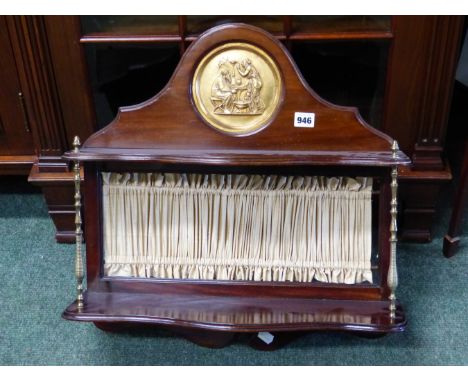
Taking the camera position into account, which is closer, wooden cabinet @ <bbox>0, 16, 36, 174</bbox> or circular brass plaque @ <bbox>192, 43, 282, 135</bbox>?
circular brass plaque @ <bbox>192, 43, 282, 135</bbox>

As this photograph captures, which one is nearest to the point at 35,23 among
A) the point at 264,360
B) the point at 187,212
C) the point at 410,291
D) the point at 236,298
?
the point at 187,212

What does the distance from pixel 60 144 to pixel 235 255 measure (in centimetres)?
56

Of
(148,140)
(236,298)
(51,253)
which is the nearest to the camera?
(148,140)

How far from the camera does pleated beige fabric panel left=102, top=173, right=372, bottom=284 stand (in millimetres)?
1314

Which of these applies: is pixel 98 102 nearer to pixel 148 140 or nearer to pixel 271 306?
pixel 148 140

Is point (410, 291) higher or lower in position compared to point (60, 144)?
lower

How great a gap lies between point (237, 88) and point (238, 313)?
481mm

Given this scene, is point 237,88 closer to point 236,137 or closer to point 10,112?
point 236,137

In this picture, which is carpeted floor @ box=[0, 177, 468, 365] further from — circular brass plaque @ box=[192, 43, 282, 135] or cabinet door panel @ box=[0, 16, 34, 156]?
circular brass plaque @ box=[192, 43, 282, 135]

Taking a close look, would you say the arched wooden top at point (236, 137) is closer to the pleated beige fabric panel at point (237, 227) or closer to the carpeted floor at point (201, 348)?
the pleated beige fabric panel at point (237, 227)

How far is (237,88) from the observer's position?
46.8 inches

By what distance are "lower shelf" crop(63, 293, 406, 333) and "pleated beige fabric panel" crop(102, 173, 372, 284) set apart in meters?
0.06

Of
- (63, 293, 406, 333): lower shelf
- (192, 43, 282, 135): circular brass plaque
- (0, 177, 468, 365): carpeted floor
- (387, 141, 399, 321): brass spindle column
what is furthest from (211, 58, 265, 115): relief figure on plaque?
(0, 177, 468, 365): carpeted floor

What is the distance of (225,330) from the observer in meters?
1.23
